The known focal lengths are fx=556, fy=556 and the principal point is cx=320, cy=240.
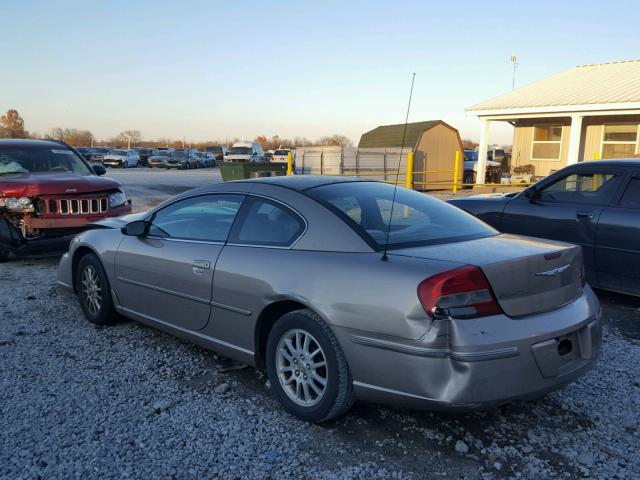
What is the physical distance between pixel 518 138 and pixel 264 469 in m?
19.8

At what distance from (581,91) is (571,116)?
4.97ft

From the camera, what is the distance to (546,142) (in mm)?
19891

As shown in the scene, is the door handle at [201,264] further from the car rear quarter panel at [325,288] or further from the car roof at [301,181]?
the car roof at [301,181]

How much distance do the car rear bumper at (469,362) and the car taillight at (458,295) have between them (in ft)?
0.16

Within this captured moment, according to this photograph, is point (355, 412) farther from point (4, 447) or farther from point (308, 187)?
point (4, 447)

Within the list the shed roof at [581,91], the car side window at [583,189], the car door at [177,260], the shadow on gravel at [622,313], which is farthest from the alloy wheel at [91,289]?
the shed roof at [581,91]

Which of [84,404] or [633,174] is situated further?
[633,174]

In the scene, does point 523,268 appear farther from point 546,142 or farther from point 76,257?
point 546,142

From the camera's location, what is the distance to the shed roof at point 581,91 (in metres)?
16.7

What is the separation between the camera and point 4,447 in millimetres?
2994

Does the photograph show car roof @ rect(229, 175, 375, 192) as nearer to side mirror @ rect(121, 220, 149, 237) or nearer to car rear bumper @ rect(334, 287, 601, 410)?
side mirror @ rect(121, 220, 149, 237)

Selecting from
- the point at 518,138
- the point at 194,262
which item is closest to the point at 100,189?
the point at 194,262

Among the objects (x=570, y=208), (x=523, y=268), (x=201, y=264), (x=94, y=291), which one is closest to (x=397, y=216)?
(x=523, y=268)

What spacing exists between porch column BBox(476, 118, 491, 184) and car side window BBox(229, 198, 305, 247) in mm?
17348
